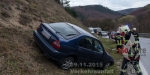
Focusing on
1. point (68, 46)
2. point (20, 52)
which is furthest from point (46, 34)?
point (20, 52)

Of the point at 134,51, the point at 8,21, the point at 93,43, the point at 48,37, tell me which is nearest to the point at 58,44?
the point at 48,37

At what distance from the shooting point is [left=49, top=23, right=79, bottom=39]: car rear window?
7060 mm

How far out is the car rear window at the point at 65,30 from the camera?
278 inches

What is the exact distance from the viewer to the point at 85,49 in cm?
734

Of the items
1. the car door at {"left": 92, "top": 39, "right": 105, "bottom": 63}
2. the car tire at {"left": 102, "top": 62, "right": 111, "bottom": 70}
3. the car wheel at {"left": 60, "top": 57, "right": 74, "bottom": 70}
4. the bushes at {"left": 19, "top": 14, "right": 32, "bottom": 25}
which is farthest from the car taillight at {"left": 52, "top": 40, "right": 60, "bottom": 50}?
the bushes at {"left": 19, "top": 14, "right": 32, "bottom": 25}

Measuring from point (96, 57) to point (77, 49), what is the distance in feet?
3.91

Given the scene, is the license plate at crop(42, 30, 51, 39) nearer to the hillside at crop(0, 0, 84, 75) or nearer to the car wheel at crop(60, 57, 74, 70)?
the hillside at crop(0, 0, 84, 75)

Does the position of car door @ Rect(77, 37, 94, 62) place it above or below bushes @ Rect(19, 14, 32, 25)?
below

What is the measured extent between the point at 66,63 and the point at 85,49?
907 mm

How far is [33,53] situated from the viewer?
23.7ft

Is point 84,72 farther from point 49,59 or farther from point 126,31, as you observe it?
point 126,31

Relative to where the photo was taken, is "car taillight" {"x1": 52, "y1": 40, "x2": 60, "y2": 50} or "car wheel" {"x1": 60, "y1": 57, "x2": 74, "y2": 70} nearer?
"car taillight" {"x1": 52, "y1": 40, "x2": 60, "y2": 50}

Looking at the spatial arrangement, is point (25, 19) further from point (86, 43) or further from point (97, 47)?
point (97, 47)

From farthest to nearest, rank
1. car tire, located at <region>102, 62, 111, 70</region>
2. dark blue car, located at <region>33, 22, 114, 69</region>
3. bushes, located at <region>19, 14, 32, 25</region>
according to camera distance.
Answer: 1. bushes, located at <region>19, 14, 32, 25</region>
2. car tire, located at <region>102, 62, 111, 70</region>
3. dark blue car, located at <region>33, 22, 114, 69</region>
